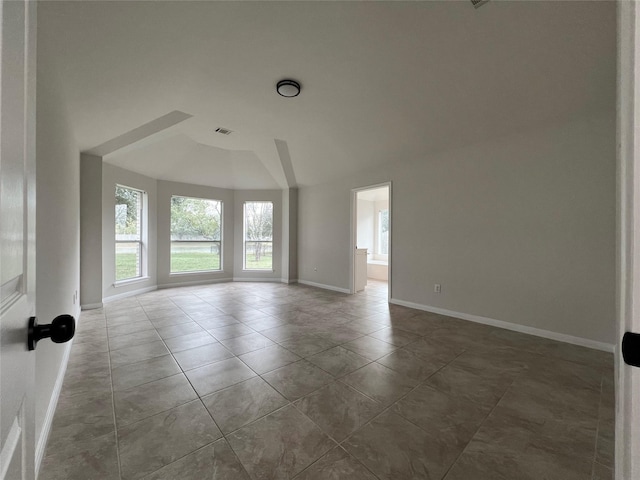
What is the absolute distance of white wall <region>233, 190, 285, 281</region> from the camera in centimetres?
693

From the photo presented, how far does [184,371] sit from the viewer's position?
2.28m

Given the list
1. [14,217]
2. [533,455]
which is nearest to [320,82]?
[14,217]

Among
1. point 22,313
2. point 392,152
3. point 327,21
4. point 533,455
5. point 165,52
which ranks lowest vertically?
point 533,455

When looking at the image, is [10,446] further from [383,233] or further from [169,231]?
[383,233]

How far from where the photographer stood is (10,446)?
1.44 ft

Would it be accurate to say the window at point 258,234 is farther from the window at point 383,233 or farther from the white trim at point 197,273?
the window at point 383,233

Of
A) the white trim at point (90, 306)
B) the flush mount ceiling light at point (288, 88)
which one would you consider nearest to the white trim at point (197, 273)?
the white trim at point (90, 306)

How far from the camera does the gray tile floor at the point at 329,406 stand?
137cm

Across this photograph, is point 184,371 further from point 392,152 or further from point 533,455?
point 392,152

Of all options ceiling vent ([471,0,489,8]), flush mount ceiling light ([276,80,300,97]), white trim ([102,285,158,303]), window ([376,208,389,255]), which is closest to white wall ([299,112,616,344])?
ceiling vent ([471,0,489,8])

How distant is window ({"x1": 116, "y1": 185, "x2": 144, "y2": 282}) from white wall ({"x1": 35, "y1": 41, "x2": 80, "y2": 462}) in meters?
2.68

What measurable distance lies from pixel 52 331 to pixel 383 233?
8.39 m

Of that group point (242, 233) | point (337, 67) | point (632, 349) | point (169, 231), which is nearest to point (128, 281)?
point (169, 231)

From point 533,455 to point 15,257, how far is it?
7.75 ft
